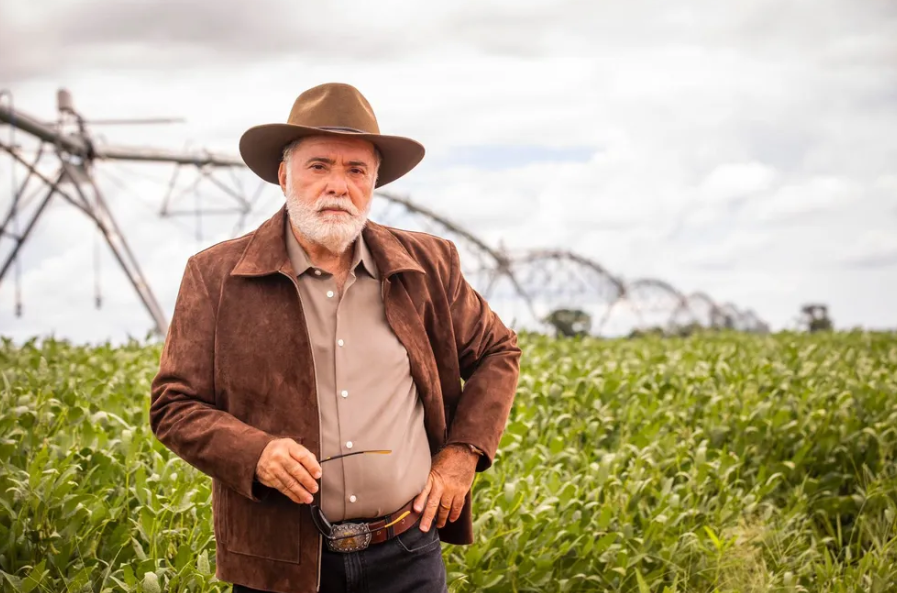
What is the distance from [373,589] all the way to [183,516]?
2451 mm

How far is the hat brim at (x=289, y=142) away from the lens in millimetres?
3250

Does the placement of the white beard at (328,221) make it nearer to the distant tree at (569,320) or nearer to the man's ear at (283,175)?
the man's ear at (283,175)

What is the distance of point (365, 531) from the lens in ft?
10.4

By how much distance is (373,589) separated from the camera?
3.21 m

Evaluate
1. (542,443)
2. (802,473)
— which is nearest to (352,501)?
(542,443)

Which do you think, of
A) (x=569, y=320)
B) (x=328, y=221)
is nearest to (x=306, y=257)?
(x=328, y=221)

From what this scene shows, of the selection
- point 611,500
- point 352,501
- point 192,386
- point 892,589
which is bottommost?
point 892,589

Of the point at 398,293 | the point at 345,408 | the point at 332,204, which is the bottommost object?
the point at 345,408

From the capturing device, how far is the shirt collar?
131 inches

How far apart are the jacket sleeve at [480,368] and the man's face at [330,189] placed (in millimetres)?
566


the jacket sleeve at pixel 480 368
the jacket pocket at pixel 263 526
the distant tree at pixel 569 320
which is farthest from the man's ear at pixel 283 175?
the distant tree at pixel 569 320

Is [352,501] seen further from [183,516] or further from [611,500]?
[611,500]

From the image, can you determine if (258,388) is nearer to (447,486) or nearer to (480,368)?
(447,486)

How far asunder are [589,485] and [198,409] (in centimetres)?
423
